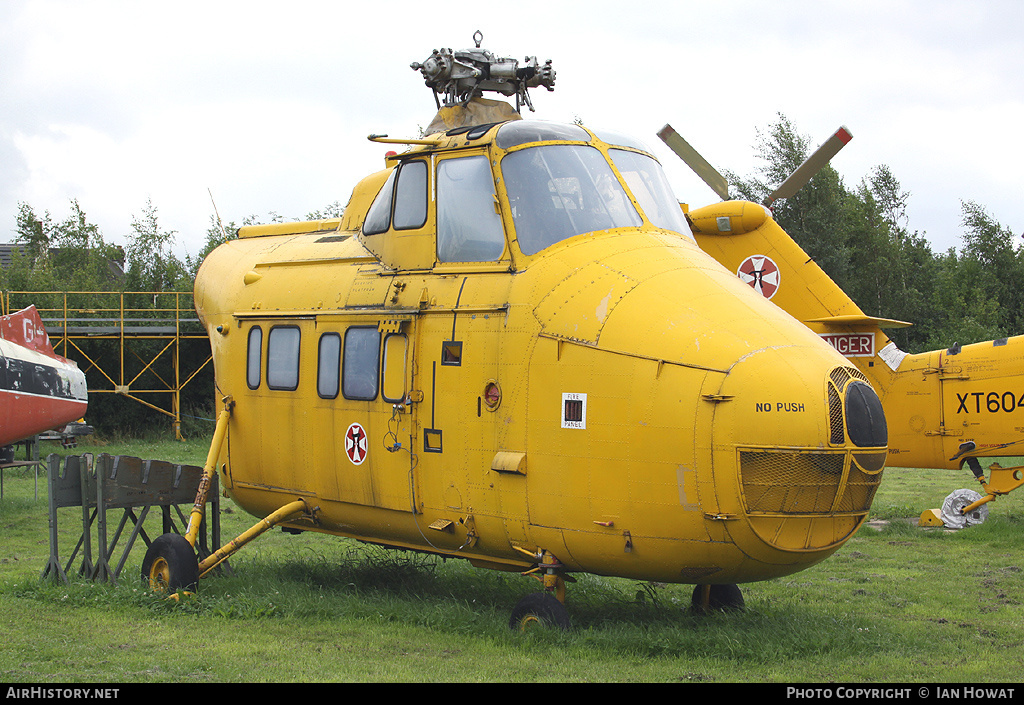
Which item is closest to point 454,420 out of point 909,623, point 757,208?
point 909,623

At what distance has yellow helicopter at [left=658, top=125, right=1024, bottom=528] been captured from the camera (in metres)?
13.1

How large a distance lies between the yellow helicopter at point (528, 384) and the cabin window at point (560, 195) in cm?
2

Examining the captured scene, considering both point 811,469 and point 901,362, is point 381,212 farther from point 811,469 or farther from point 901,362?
point 901,362

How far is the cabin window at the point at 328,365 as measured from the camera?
9.00 m

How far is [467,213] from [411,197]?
0.79m

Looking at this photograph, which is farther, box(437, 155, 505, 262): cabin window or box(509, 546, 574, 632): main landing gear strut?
box(437, 155, 505, 262): cabin window

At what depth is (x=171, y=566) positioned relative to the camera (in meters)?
9.25

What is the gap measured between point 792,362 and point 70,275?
34915 millimetres

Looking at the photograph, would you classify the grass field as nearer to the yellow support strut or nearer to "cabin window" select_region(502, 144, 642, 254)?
Result: the yellow support strut

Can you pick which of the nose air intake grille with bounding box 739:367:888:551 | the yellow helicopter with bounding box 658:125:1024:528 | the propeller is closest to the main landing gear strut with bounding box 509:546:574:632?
the nose air intake grille with bounding box 739:367:888:551

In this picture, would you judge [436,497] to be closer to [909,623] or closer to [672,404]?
[672,404]

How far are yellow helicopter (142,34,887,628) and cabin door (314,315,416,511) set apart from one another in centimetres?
2

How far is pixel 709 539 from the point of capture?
6.64m

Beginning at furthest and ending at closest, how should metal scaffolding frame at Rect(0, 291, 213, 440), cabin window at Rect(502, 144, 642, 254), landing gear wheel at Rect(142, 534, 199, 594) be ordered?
metal scaffolding frame at Rect(0, 291, 213, 440) → landing gear wheel at Rect(142, 534, 199, 594) → cabin window at Rect(502, 144, 642, 254)
